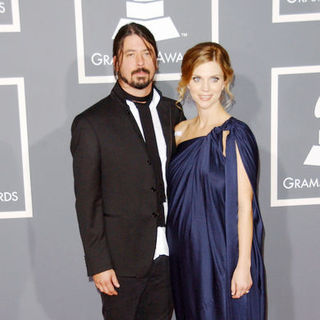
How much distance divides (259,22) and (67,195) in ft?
4.03

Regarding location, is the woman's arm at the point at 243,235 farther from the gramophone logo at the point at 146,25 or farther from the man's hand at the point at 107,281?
the gramophone logo at the point at 146,25

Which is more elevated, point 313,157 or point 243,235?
point 313,157

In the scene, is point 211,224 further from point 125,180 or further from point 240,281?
point 125,180

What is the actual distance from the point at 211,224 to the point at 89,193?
0.47 meters

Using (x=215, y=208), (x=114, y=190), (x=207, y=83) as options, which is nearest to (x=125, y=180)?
(x=114, y=190)

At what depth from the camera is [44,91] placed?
2.21 metres

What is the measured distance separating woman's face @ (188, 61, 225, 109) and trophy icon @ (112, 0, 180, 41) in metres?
0.47

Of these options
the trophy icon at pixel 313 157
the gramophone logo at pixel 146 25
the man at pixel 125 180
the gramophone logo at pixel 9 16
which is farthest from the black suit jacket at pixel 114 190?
the trophy icon at pixel 313 157

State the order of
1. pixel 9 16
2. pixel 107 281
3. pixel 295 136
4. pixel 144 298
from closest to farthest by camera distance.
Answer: pixel 107 281, pixel 144 298, pixel 9 16, pixel 295 136

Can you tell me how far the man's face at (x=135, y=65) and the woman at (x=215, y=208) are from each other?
14cm

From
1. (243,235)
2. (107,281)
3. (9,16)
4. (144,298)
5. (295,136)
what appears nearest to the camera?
(243,235)

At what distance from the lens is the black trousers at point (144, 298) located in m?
1.92

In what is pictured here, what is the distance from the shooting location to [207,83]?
1816mm

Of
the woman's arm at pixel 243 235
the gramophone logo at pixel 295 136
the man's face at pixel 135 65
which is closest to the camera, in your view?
the woman's arm at pixel 243 235
